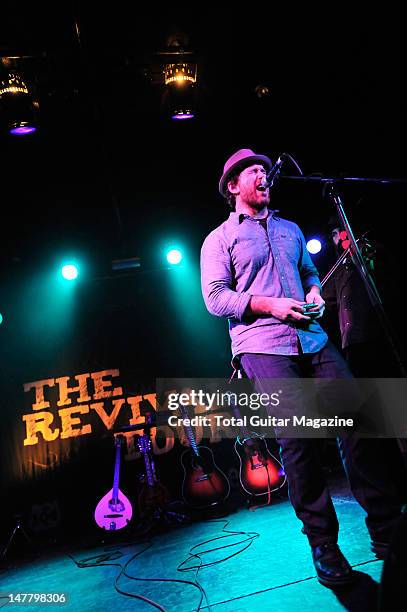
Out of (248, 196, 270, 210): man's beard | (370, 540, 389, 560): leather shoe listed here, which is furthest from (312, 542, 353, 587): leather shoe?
(248, 196, 270, 210): man's beard

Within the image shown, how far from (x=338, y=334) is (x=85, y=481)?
4665mm

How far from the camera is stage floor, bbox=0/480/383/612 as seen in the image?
180 cm

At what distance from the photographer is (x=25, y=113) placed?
4.10 meters

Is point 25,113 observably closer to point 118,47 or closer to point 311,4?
point 118,47

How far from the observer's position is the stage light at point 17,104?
393 cm

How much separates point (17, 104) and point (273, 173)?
3182 millimetres

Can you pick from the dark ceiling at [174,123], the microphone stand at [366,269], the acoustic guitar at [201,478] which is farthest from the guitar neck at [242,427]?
the microphone stand at [366,269]

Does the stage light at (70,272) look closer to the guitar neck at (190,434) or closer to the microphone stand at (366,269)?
the guitar neck at (190,434)

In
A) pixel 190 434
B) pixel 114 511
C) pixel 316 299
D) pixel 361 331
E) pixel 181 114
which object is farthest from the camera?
pixel 190 434

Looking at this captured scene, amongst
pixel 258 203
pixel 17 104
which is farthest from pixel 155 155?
pixel 258 203

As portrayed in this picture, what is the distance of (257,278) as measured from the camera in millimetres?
2283

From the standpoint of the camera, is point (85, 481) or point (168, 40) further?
point (85, 481)

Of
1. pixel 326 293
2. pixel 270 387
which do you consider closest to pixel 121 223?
pixel 326 293

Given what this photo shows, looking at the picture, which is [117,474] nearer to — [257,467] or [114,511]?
[114,511]
